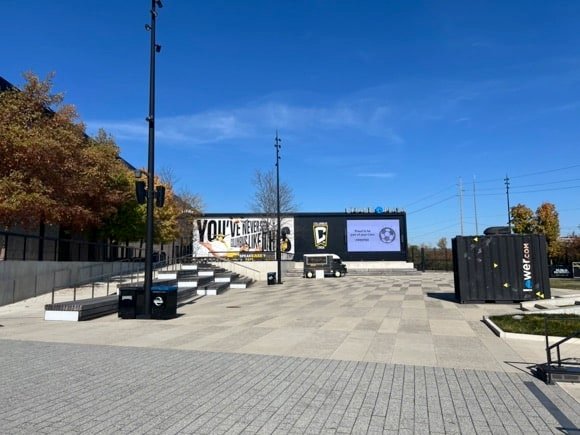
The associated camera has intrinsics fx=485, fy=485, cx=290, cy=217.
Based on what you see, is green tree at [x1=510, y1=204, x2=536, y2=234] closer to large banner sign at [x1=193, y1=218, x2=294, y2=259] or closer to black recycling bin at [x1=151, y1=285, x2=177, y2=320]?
large banner sign at [x1=193, y1=218, x2=294, y2=259]

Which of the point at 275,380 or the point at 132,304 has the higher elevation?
the point at 132,304

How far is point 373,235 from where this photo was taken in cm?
6775

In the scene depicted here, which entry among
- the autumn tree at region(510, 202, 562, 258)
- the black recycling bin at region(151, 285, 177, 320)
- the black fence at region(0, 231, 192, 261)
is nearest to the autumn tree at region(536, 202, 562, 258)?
the autumn tree at region(510, 202, 562, 258)

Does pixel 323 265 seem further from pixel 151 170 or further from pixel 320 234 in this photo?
pixel 151 170

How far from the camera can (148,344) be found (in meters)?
10.5

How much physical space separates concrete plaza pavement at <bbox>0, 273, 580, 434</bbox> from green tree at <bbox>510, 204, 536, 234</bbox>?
2349 inches

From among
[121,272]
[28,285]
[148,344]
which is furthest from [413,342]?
[121,272]

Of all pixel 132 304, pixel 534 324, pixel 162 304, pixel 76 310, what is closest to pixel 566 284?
pixel 534 324

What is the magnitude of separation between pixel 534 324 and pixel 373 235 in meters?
55.3

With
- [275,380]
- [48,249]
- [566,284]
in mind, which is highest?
[48,249]

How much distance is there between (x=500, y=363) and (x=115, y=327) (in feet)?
31.7

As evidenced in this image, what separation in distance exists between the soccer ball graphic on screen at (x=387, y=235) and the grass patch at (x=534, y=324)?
53.3 metres

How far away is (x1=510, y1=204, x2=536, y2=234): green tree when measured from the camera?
219ft

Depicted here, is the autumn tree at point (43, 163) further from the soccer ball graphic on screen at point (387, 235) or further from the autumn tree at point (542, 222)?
the autumn tree at point (542, 222)
